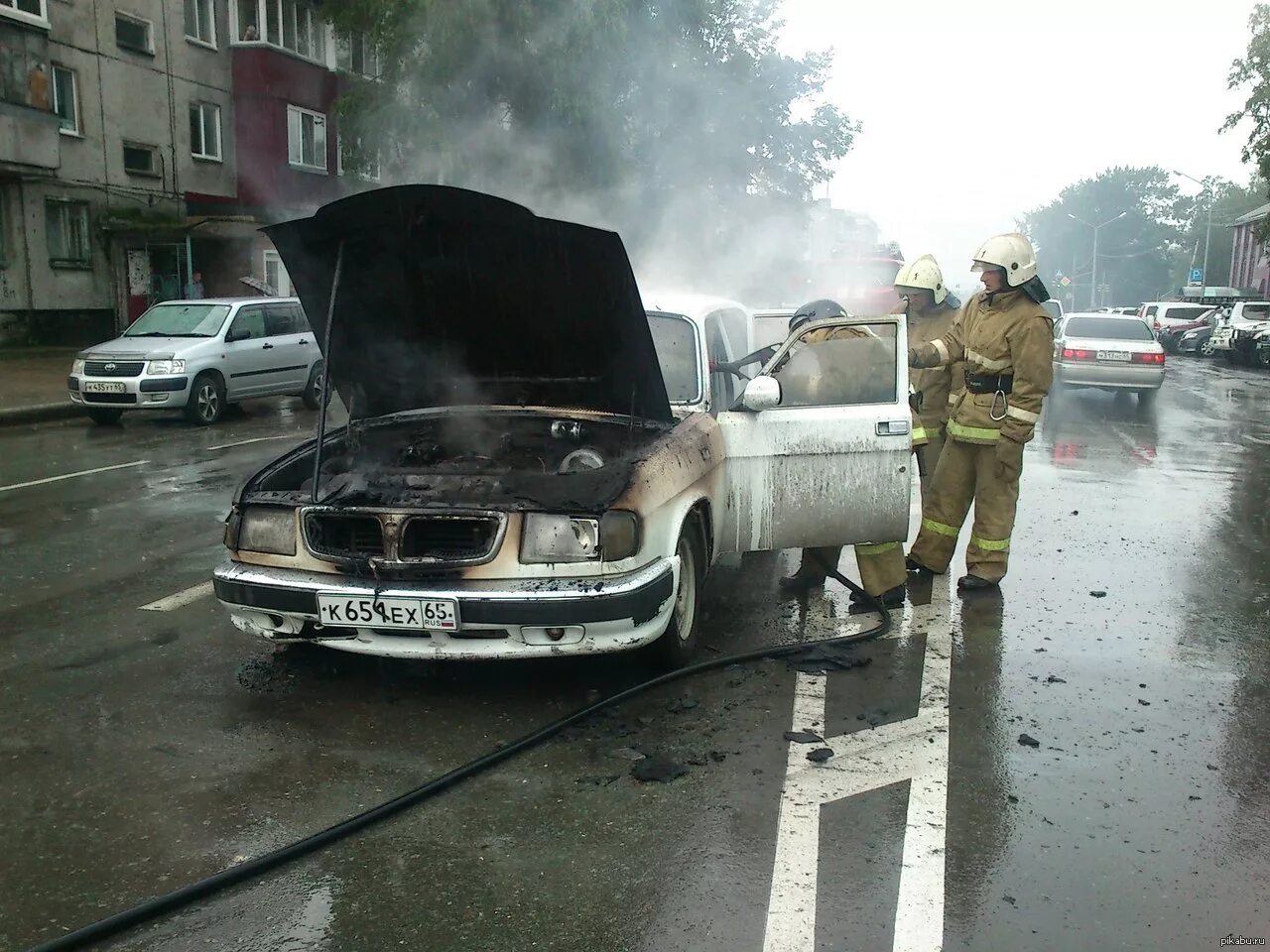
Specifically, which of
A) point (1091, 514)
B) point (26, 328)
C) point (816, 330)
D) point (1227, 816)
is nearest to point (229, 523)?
point (816, 330)

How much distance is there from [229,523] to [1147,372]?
16189mm

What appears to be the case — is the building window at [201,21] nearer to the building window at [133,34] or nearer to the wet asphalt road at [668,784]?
the building window at [133,34]

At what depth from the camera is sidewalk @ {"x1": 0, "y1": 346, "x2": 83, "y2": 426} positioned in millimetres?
14094

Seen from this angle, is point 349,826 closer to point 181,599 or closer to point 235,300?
point 181,599

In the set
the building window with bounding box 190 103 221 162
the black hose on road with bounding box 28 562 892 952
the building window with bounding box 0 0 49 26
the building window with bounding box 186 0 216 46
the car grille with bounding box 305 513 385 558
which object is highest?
the building window with bounding box 186 0 216 46

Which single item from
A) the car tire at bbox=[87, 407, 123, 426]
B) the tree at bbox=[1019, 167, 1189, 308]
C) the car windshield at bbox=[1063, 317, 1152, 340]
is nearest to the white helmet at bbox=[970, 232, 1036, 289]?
the car tire at bbox=[87, 407, 123, 426]

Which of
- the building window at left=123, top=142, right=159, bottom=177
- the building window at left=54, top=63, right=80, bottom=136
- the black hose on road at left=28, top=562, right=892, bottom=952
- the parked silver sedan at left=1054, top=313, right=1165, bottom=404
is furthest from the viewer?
→ the building window at left=123, top=142, right=159, bottom=177

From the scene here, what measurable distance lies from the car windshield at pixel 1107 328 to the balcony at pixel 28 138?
63.5ft

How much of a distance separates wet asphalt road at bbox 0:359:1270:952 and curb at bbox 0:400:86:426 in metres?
8.47

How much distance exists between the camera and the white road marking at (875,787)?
282cm

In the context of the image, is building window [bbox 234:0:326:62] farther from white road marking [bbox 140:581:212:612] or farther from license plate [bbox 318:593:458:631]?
license plate [bbox 318:593:458:631]

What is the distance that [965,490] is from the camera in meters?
6.25

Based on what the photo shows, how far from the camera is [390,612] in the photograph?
4.00m

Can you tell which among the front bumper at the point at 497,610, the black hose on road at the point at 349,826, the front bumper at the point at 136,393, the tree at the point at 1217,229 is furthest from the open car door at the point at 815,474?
the tree at the point at 1217,229
